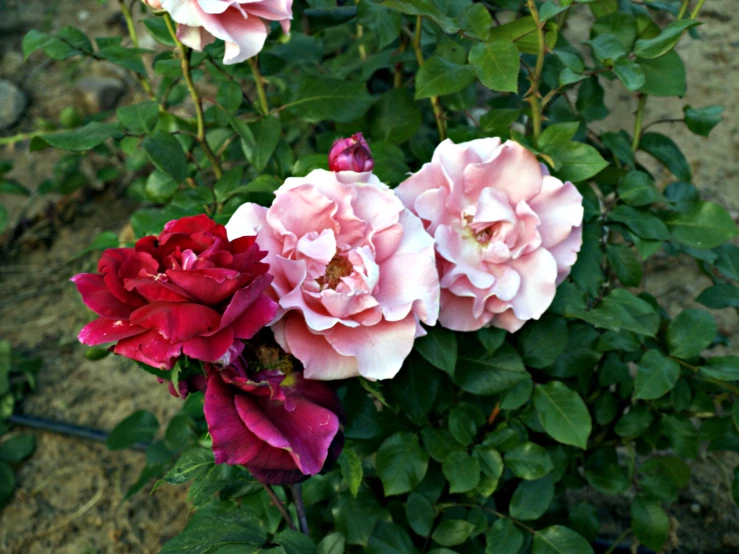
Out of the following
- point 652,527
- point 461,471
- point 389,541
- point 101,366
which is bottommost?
point 101,366

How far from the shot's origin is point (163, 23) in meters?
1.21

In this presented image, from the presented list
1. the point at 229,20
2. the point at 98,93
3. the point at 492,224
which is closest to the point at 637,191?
the point at 492,224

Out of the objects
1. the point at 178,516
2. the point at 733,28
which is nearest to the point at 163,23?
the point at 178,516

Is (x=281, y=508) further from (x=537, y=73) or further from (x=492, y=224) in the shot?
(x=537, y=73)

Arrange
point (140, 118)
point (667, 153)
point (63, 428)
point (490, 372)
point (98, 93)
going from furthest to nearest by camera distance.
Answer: point (98, 93)
point (63, 428)
point (667, 153)
point (140, 118)
point (490, 372)

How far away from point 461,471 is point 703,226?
519mm

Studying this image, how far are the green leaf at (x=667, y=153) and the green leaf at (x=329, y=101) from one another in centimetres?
49

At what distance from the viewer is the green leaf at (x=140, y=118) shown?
3.86 ft

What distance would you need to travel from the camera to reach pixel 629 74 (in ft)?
3.25

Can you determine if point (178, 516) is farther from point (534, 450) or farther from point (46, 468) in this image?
point (534, 450)

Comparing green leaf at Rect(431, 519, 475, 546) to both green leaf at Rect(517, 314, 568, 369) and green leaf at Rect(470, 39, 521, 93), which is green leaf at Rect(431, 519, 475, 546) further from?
green leaf at Rect(470, 39, 521, 93)

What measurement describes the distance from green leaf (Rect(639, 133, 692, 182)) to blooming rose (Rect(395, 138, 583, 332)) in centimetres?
41

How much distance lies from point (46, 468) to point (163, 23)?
1.32 metres

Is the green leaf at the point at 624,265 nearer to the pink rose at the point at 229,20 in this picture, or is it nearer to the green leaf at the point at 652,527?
the green leaf at the point at 652,527
